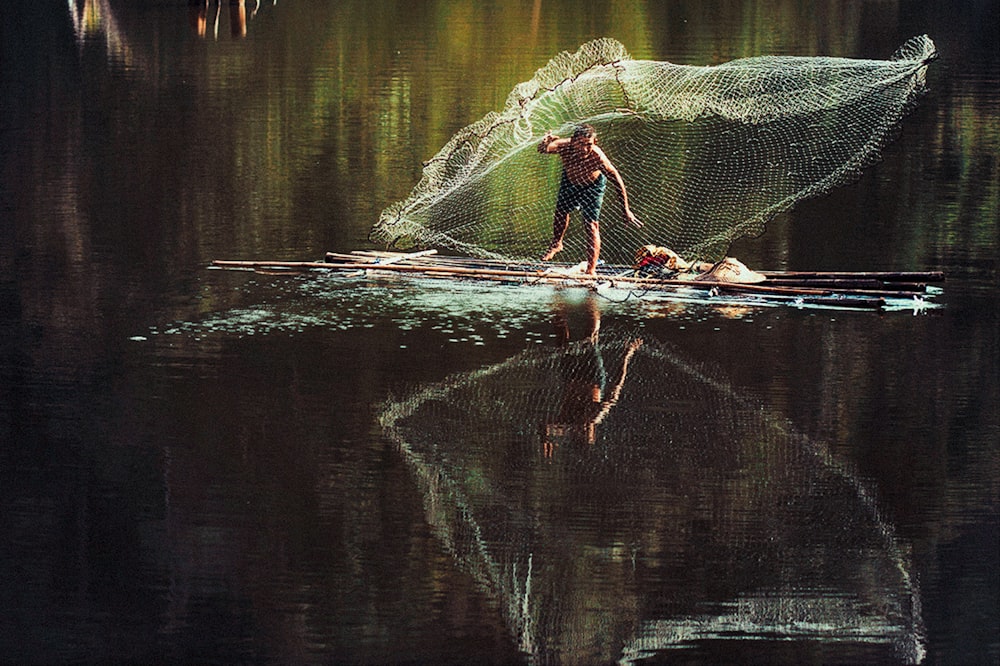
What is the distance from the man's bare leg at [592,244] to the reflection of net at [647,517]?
207 centimetres

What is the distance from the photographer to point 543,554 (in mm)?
6391

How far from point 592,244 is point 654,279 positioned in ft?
1.89

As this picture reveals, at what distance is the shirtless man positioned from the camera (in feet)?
35.3

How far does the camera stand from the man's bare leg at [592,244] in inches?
425

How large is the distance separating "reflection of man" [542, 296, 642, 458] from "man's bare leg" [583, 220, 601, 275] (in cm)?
100

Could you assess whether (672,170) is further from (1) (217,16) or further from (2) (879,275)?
(1) (217,16)

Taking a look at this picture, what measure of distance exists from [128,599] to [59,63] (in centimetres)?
1727

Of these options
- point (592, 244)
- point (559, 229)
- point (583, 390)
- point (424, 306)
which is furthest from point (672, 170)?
point (583, 390)

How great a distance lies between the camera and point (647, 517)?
266 inches

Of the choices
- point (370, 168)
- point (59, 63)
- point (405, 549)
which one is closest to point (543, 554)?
point (405, 549)

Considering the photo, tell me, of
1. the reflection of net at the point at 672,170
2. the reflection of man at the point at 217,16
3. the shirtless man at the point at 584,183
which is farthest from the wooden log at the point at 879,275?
the reflection of man at the point at 217,16

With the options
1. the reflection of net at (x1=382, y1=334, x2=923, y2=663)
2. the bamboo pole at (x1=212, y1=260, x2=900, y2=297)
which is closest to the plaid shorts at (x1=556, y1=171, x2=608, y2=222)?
the bamboo pole at (x1=212, y1=260, x2=900, y2=297)

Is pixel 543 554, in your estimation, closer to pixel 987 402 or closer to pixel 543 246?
pixel 987 402

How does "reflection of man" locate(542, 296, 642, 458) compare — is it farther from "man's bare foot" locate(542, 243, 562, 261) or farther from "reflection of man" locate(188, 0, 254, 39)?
"reflection of man" locate(188, 0, 254, 39)
